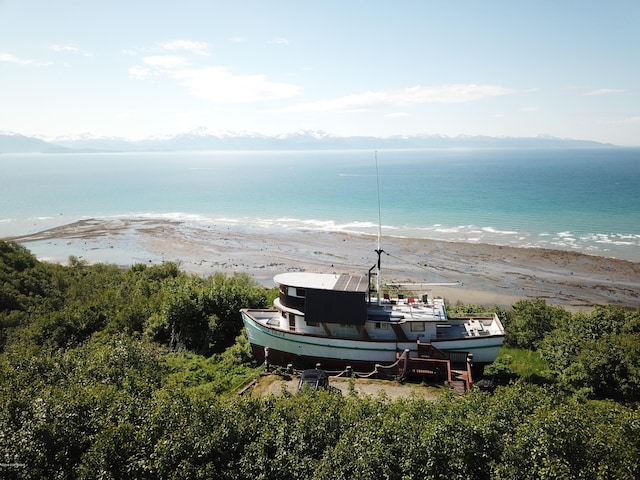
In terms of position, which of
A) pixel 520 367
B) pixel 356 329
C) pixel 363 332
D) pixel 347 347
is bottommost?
pixel 520 367

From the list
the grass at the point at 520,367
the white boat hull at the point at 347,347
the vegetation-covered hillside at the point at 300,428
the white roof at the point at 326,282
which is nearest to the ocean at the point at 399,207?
the white roof at the point at 326,282

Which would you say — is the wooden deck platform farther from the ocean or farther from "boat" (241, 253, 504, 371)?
the ocean

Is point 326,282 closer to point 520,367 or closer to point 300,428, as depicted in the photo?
point 520,367

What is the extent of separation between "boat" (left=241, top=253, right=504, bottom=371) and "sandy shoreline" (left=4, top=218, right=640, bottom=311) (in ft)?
54.8

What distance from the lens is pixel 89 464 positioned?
36.9ft

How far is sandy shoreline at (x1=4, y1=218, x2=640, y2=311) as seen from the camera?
136 ft

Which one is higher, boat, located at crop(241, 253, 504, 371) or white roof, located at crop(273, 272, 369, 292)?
white roof, located at crop(273, 272, 369, 292)

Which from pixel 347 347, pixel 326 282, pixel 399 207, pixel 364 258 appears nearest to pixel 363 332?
pixel 347 347

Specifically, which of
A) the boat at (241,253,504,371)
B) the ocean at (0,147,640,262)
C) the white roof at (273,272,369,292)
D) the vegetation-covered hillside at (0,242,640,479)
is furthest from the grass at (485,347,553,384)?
the ocean at (0,147,640,262)

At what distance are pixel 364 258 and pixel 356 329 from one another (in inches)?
1142

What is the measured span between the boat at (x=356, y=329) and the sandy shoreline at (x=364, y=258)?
16.7m

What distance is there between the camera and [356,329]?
23188 millimetres

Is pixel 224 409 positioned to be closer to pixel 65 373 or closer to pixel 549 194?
pixel 65 373

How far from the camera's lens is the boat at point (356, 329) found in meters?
22.4
